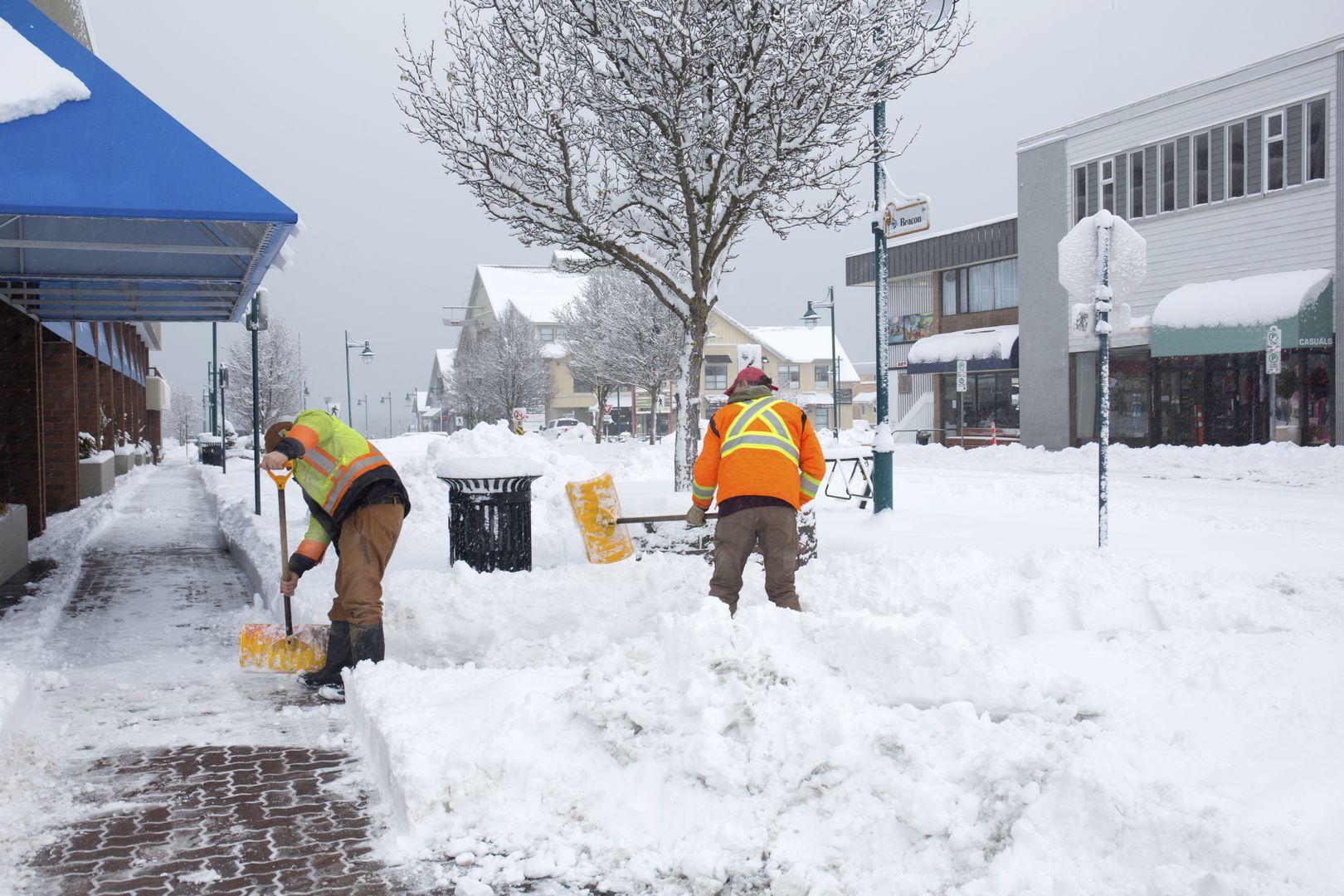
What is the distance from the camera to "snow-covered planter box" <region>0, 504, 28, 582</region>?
9.35 m

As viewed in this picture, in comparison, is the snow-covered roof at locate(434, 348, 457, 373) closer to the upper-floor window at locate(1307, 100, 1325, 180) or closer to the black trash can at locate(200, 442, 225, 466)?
the black trash can at locate(200, 442, 225, 466)

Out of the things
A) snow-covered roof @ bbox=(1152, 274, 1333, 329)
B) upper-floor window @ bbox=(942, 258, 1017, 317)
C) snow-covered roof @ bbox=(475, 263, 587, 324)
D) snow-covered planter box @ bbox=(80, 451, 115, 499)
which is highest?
snow-covered roof @ bbox=(475, 263, 587, 324)

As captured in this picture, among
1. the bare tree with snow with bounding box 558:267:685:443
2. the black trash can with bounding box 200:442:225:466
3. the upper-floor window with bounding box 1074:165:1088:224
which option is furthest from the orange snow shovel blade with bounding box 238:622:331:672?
the black trash can with bounding box 200:442:225:466

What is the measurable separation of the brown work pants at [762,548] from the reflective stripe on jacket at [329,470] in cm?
198

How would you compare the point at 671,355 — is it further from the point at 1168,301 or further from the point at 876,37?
the point at 876,37

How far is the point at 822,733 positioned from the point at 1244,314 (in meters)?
21.9

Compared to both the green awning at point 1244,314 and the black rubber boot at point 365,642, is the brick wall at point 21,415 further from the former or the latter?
the green awning at point 1244,314

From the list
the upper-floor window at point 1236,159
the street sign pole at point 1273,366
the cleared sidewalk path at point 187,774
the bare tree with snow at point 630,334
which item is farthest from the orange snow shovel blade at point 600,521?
the bare tree with snow at point 630,334

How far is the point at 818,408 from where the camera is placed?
247 feet

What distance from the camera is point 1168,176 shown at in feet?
80.6

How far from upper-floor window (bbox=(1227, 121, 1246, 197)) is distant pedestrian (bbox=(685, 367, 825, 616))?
21.3 m

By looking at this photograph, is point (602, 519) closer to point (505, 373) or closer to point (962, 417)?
point (962, 417)

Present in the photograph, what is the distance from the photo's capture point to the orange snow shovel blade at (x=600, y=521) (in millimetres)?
8031

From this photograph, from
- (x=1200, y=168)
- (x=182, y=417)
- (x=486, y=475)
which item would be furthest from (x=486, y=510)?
(x=182, y=417)
